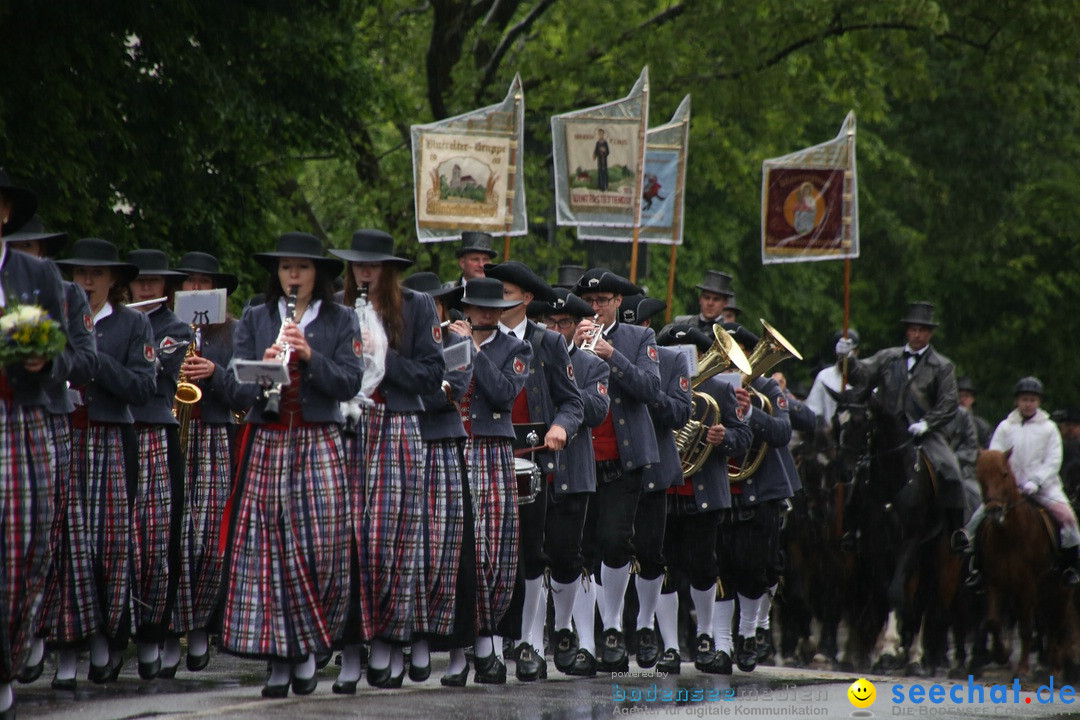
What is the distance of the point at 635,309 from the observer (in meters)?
13.0

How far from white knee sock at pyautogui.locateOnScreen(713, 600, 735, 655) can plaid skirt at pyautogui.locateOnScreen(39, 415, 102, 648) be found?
4.87 meters

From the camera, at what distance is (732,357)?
1315cm

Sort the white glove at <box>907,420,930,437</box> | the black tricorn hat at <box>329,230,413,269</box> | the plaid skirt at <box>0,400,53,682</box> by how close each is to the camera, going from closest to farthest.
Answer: the plaid skirt at <box>0,400,53,682</box>
the black tricorn hat at <box>329,230,413,269</box>
the white glove at <box>907,420,930,437</box>

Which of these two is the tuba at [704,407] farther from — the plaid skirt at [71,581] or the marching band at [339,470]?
the plaid skirt at [71,581]

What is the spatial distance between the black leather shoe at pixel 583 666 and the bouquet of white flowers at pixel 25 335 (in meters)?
4.62

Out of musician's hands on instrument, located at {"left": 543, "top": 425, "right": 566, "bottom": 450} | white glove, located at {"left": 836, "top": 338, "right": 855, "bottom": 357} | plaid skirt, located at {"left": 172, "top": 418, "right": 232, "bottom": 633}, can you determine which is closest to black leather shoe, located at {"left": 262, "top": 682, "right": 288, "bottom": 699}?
plaid skirt, located at {"left": 172, "top": 418, "right": 232, "bottom": 633}

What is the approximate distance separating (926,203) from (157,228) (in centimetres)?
1842

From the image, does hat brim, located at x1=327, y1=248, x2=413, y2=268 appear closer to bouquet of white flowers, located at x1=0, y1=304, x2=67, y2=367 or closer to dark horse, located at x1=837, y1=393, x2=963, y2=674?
bouquet of white flowers, located at x1=0, y1=304, x2=67, y2=367

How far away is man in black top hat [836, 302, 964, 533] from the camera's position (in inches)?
591

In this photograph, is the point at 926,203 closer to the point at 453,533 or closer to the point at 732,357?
the point at 732,357

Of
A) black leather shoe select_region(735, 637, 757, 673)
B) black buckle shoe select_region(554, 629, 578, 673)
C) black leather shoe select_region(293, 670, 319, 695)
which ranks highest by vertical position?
black leather shoe select_region(293, 670, 319, 695)

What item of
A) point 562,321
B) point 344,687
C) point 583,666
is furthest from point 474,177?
point 344,687

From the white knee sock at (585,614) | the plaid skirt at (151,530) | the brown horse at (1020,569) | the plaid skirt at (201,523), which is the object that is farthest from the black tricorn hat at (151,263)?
the brown horse at (1020,569)

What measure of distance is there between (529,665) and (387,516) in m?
1.79
